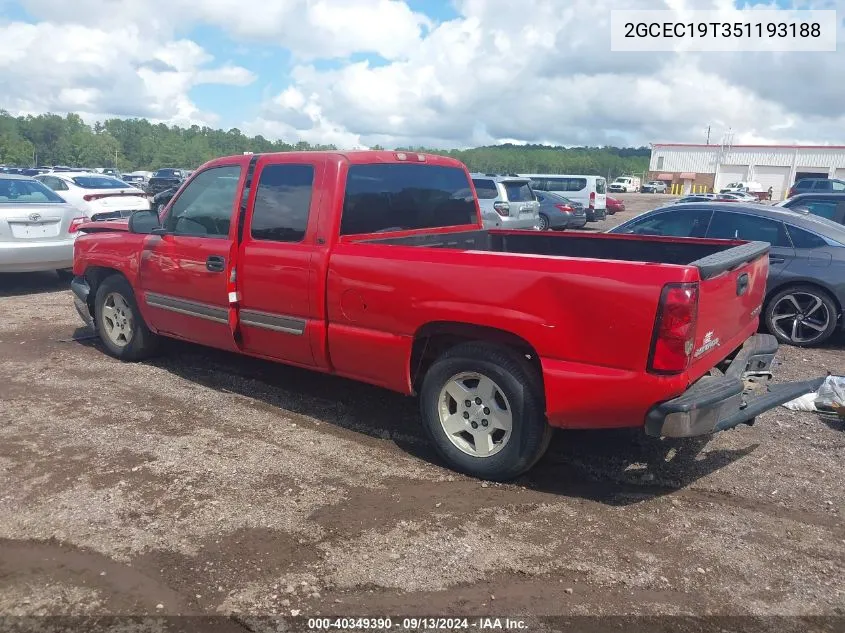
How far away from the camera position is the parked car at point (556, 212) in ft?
70.6

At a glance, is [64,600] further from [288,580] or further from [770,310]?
[770,310]

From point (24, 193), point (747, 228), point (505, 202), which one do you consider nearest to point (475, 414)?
point (747, 228)

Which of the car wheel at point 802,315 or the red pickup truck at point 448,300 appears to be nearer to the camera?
the red pickup truck at point 448,300

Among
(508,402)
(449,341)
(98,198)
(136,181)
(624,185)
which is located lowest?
(508,402)

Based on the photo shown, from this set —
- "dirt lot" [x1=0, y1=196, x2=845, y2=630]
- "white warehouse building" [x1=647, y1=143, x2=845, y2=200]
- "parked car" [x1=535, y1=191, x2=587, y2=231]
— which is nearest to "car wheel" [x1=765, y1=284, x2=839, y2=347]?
"dirt lot" [x1=0, y1=196, x2=845, y2=630]

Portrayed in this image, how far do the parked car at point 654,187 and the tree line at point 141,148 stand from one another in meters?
18.3

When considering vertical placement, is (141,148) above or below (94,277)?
above

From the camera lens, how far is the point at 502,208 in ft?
51.7

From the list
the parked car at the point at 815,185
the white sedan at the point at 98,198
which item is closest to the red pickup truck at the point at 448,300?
the white sedan at the point at 98,198

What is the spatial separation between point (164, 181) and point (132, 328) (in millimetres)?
32828

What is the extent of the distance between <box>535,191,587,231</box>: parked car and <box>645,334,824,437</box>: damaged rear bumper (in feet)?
56.8

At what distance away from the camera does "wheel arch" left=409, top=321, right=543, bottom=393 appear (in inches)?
152

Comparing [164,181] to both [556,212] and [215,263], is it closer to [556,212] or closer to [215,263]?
[556,212]

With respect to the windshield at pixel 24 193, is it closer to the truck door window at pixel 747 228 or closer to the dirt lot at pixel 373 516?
the dirt lot at pixel 373 516
